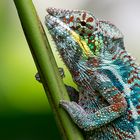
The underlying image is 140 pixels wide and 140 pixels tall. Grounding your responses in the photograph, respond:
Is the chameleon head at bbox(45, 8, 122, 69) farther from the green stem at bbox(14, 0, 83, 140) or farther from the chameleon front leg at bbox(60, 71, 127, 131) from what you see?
the green stem at bbox(14, 0, 83, 140)

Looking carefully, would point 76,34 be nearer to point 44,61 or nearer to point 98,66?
point 98,66

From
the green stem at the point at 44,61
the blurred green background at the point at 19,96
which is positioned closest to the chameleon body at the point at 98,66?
the blurred green background at the point at 19,96

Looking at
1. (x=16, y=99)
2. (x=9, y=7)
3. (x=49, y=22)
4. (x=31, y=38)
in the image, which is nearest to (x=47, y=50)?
(x=31, y=38)

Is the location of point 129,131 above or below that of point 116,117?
below

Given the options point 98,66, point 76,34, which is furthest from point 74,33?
point 98,66

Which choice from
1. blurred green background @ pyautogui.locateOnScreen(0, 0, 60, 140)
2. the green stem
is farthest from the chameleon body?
the green stem

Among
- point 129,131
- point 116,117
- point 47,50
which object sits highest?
point 47,50

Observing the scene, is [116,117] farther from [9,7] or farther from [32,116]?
[9,7]

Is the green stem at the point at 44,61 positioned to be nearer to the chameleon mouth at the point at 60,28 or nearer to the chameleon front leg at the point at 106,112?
the chameleon front leg at the point at 106,112
